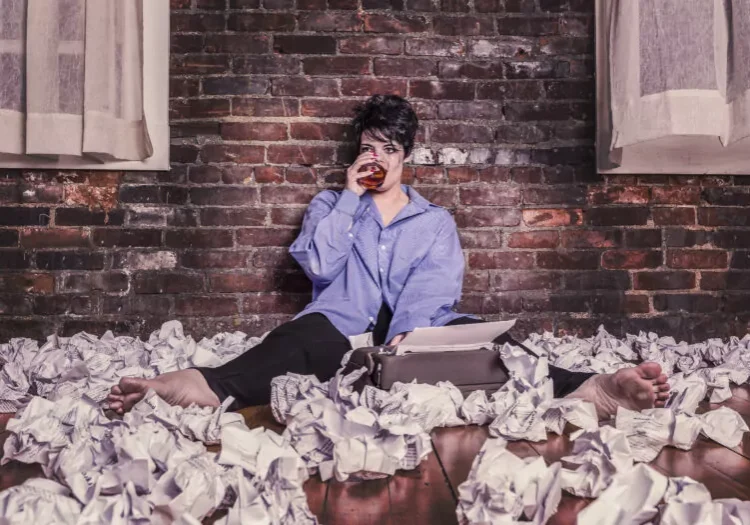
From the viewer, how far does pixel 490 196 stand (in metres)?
2.45

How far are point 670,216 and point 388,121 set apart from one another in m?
1.14

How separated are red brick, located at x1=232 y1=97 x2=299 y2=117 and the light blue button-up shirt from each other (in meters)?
0.41

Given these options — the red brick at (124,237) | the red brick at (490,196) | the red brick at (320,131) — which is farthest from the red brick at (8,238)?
the red brick at (490,196)

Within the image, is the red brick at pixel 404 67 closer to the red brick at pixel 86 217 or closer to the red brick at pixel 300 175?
the red brick at pixel 300 175

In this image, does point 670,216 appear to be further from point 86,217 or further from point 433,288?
point 86,217

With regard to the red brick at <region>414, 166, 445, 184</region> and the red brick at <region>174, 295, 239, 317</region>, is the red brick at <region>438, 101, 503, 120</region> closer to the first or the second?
the red brick at <region>414, 166, 445, 184</region>

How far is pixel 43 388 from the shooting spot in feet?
5.48

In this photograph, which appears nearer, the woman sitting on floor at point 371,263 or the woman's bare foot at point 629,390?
the woman's bare foot at point 629,390

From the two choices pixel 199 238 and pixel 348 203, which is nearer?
pixel 348 203

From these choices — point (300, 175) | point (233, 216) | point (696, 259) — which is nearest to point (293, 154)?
point (300, 175)

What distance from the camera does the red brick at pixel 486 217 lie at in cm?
245

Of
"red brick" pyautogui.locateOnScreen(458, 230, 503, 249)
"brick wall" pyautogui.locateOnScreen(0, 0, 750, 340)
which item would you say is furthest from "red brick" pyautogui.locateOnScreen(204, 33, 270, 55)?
"red brick" pyautogui.locateOnScreen(458, 230, 503, 249)

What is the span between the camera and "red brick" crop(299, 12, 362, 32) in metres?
2.39

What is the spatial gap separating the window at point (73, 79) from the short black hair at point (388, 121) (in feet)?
2.44
